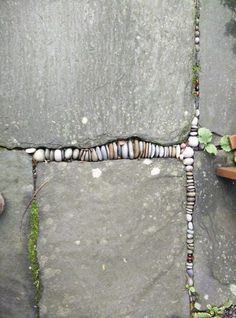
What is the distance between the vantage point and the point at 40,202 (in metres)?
2.52

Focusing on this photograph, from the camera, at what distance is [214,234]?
265cm

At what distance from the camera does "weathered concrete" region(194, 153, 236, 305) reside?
2.62m

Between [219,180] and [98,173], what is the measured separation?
0.76 metres

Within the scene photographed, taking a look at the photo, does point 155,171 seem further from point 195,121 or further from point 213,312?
point 213,312

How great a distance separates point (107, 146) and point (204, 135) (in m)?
0.60

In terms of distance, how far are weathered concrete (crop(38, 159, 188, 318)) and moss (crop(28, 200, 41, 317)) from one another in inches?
1.4

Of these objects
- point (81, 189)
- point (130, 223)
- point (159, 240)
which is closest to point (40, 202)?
point (81, 189)

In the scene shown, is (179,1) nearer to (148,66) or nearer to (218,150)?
(148,66)

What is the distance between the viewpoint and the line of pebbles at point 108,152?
2.52 metres

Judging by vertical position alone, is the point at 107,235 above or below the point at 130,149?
below

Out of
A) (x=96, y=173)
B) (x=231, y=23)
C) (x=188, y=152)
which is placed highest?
(x=231, y=23)

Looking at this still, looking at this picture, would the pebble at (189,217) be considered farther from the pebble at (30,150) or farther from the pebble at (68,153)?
the pebble at (30,150)

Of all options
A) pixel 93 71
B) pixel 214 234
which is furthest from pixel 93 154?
pixel 214 234

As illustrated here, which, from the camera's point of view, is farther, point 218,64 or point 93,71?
point 218,64
